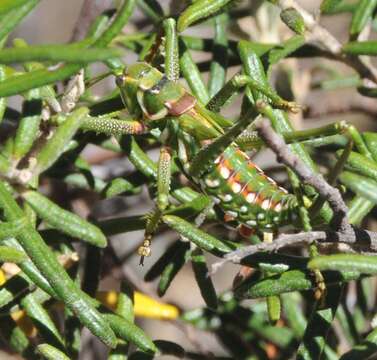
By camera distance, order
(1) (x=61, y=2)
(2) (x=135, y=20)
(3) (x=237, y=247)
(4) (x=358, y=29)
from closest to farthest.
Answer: (3) (x=237, y=247) → (4) (x=358, y=29) → (2) (x=135, y=20) → (1) (x=61, y=2)

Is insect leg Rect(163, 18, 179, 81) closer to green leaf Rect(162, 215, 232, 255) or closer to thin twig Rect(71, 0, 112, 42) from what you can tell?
thin twig Rect(71, 0, 112, 42)

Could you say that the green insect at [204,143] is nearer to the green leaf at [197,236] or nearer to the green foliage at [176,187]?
the green foliage at [176,187]

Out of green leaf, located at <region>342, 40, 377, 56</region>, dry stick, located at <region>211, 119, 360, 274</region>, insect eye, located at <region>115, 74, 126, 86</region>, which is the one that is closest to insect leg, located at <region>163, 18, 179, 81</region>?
insect eye, located at <region>115, 74, 126, 86</region>

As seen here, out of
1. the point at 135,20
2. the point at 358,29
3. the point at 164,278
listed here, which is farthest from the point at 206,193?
the point at 135,20

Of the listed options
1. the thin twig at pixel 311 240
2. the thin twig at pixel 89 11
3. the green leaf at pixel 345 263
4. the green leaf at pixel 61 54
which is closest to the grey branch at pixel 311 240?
the thin twig at pixel 311 240

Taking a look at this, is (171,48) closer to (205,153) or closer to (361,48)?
(205,153)

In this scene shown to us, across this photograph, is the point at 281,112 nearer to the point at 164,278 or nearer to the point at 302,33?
the point at 302,33

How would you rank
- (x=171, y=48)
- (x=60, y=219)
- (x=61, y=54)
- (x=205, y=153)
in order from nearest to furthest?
(x=61, y=54) < (x=60, y=219) < (x=205, y=153) < (x=171, y=48)

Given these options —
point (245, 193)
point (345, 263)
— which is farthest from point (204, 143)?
point (345, 263)
